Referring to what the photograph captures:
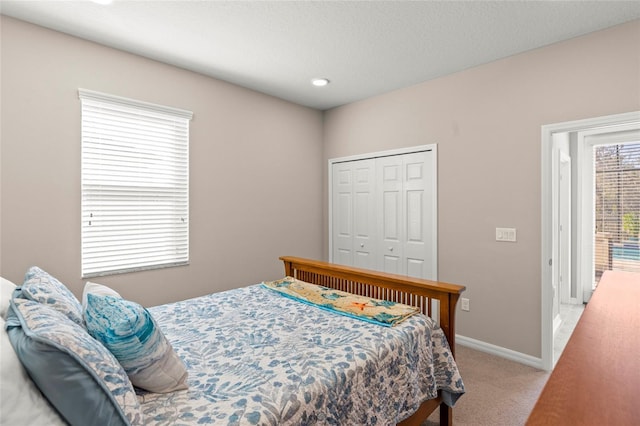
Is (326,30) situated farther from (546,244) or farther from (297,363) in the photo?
(546,244)

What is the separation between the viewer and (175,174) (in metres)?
3.07

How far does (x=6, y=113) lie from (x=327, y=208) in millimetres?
3236

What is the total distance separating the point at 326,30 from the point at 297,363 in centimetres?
225

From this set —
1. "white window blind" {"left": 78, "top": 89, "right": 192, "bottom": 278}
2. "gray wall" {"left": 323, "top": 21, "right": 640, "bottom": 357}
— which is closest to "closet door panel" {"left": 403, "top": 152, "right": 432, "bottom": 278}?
"gray wall" {"left": 323, "top": 21, "right": 640, "bottom": 357}

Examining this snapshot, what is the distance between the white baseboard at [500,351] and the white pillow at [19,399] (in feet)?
10.5

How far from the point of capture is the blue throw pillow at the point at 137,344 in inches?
45.8

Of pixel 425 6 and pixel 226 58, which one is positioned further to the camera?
pixel 226 58

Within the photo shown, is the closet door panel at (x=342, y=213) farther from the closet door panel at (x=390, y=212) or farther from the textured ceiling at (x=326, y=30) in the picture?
the textured ceiling at (x=326, y=30)

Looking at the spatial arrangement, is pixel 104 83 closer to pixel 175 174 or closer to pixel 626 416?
pixel 175 174

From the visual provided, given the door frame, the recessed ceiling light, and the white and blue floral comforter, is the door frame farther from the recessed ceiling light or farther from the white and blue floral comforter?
the recessed ceiling light

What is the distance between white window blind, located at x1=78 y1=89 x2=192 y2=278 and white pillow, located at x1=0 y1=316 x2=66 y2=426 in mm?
1949

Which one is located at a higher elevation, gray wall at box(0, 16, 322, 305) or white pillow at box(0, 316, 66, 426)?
gray wall at box(0, 16, 322, 305)

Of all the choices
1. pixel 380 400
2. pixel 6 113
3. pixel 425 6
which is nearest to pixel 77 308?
pixel 380 400

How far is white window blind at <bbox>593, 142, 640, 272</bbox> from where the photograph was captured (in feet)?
13.5
